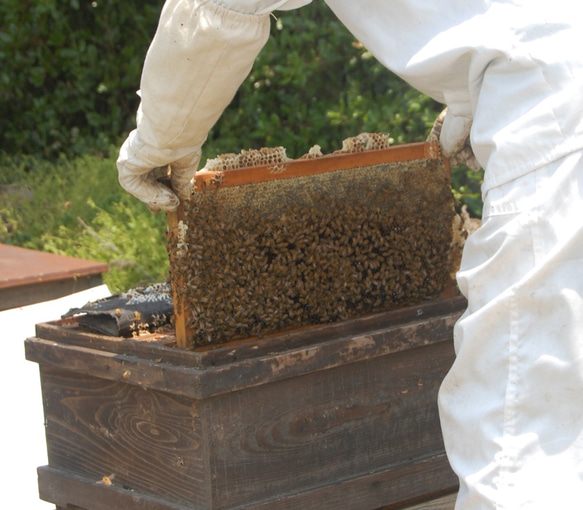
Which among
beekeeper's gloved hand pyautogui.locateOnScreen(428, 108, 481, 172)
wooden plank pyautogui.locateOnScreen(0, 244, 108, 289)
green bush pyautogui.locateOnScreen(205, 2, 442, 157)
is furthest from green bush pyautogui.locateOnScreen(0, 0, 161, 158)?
beekeeper's gloved hand pyautogui.locateOnScreen(428, 108, 481, 172)

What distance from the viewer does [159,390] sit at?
237 cm

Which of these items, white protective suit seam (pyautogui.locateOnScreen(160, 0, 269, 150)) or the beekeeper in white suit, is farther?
white protective suit seam (pyautogui.locateOnScreen(160, 0, 269, 150))

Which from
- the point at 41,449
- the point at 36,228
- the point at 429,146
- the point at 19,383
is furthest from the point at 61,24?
the point at 429,146

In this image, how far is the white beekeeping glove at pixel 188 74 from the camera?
1791 millimetres

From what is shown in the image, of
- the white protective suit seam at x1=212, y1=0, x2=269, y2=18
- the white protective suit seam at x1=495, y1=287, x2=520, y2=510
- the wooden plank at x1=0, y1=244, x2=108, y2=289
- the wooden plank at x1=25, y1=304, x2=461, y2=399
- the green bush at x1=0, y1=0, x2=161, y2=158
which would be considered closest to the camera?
the white protective suit seam at x1=495, y1=287, x2=520, y2=510

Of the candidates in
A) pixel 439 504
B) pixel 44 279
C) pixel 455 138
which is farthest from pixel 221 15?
pixel 44 279

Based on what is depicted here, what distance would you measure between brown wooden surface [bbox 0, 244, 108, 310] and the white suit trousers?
3486mm

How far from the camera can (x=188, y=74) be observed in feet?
6.20

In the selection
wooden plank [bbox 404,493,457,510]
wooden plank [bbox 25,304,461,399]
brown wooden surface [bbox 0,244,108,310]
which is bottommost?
wooden plank [bbox 404,493,457,510]

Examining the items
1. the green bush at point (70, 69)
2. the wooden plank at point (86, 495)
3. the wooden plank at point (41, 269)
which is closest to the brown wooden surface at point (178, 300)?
the wooden plank at point (86, 495)

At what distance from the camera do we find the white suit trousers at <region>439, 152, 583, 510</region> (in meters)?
1.51

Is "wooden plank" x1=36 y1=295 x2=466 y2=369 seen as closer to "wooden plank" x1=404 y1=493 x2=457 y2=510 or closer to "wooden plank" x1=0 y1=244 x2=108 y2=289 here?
"wooden plank" x1=404 y1=493 x2=457 y2=510

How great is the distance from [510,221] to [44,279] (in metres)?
3.56

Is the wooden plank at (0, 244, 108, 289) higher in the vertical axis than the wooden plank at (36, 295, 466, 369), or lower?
lower
